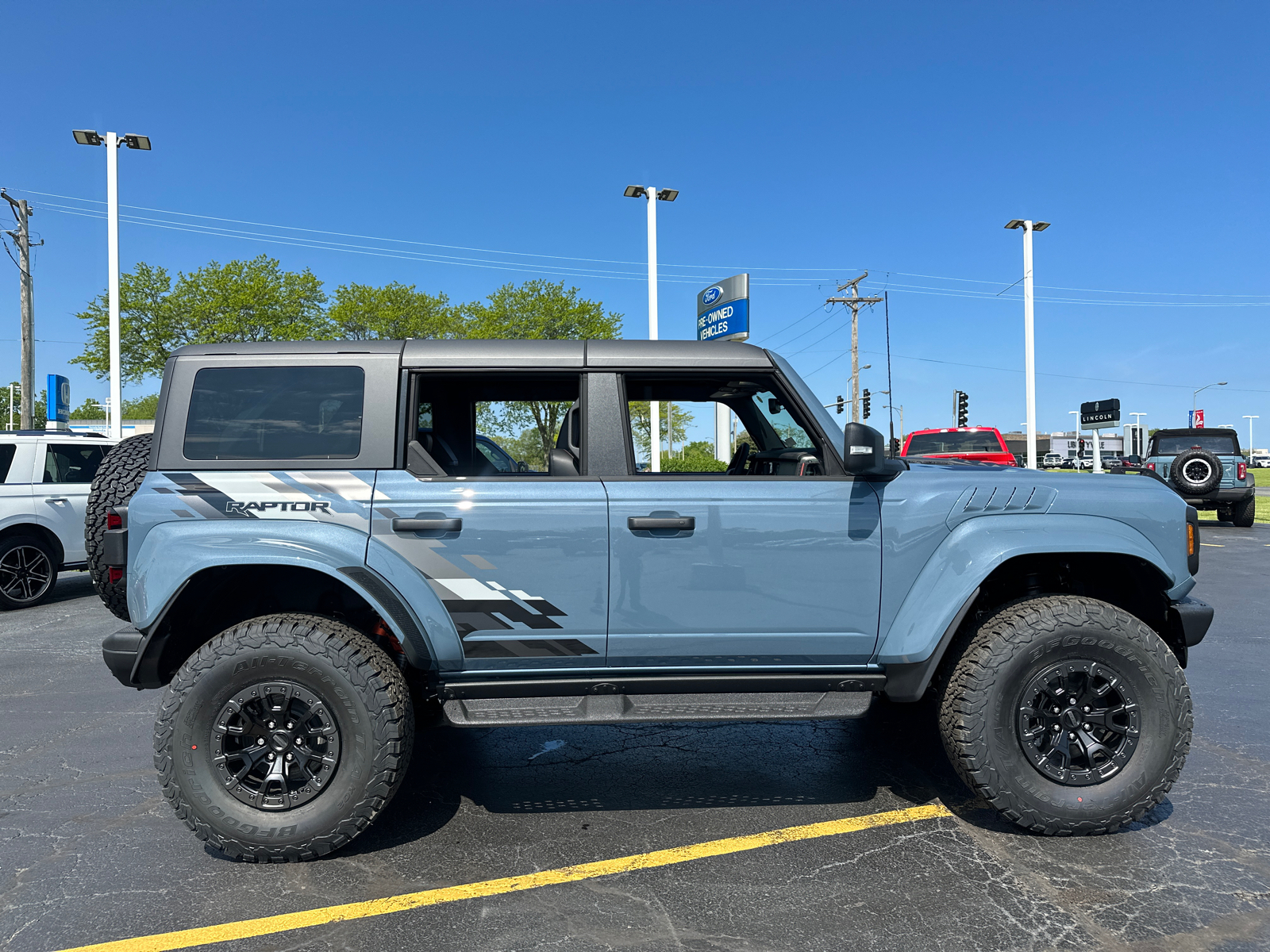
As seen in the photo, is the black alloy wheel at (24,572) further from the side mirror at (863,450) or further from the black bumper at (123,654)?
the side mirror at (863,450)

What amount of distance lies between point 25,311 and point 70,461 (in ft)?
69.9

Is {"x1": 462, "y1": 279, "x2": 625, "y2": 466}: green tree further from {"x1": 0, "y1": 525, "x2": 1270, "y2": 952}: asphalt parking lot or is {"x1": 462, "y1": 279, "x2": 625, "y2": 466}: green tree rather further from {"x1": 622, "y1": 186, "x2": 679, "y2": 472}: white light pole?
{"x1": 0, "y1": 525, "x2": 1270, "y2": 952}: asphalt parking lot

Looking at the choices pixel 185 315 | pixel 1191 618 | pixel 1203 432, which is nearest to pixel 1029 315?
pixel 1203 432

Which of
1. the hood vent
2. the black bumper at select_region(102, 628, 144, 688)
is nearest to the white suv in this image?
the black bumper at select_region(102, 628, 144, 688)

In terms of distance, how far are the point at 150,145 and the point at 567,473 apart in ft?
56.0

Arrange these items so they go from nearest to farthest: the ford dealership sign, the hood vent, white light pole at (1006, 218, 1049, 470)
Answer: the hood vent < the ford dealership sign < white light pole at (1006, 218, 1049, 470)

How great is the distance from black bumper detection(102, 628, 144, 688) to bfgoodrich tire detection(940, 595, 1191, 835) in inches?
128

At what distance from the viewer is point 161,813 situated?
139 inches

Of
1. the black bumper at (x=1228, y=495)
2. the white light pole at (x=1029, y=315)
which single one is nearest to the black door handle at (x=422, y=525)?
Answer: the black bumper at (x=1228, y=495)

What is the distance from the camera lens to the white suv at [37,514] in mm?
8508

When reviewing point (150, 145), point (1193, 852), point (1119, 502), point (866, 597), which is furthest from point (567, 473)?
point (150, 145)

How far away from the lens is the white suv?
27.9 ft

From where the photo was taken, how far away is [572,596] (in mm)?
3131

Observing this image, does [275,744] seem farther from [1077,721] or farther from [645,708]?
[1077,721]
